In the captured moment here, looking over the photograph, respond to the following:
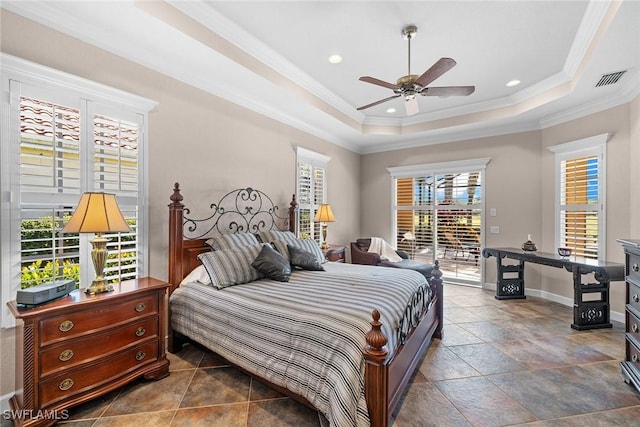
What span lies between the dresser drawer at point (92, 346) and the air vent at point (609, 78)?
5291 millimetres

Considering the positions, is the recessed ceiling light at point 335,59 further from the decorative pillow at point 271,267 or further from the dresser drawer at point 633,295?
the dresser drawer at point 633,295

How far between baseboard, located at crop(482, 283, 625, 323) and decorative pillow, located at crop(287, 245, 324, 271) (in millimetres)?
3572

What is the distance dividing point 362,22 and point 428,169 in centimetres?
357

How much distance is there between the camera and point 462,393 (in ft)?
6.92

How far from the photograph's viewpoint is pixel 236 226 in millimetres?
3646

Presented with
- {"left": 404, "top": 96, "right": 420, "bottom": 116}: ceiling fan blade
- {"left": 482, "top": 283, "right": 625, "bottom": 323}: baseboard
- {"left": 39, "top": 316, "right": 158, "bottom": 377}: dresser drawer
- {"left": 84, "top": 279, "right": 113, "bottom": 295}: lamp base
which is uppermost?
{"left": 404, "top": 96, "right": 420, "bottom": 116}: ceiling fan blade

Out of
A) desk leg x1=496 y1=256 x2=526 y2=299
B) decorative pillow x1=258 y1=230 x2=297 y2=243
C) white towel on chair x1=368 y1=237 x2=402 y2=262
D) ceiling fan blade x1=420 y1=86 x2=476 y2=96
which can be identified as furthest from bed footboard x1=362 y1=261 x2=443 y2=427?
desk leg x1=496 y1=256 x2=526 y2=299

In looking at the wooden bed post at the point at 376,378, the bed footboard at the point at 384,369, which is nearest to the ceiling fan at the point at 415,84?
the bed footboard at the point at 384,369

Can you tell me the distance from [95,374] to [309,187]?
366 centimetres

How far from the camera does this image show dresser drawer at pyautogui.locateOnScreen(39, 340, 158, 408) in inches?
67.6

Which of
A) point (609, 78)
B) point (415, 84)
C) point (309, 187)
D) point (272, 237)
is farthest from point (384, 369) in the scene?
point (609, 78)

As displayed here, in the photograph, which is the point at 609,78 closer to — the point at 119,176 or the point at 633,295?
the point at 633,295

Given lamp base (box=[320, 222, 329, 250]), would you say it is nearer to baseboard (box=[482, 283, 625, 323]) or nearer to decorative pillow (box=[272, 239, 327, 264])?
decorative pillow (box=[272, 239, 327, 264])

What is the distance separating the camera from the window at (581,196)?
12.7 ft
